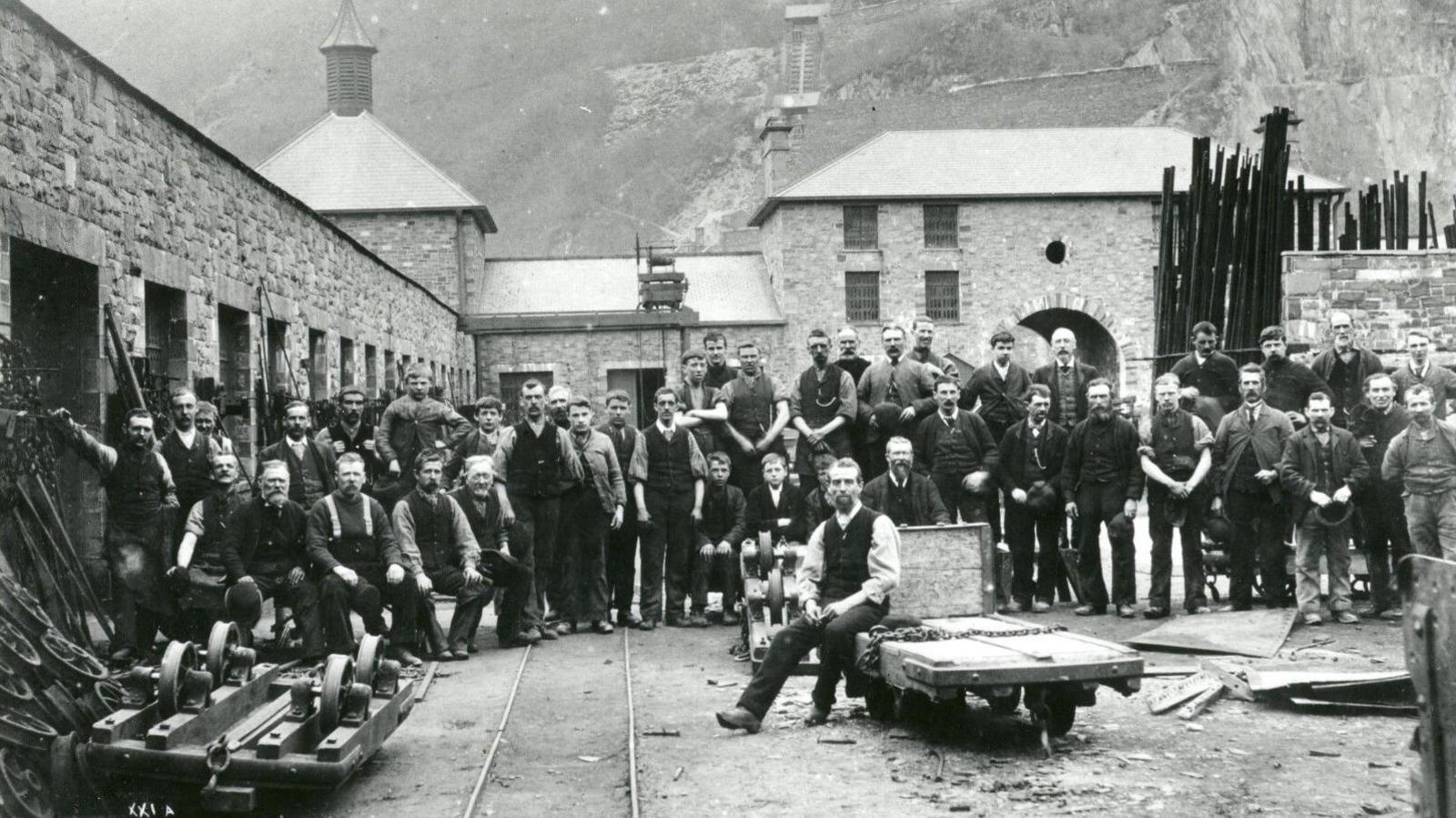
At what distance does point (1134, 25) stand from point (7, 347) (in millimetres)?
69234

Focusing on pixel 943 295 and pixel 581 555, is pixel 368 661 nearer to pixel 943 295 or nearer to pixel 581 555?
pixel 581 555

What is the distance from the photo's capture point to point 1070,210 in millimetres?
38844

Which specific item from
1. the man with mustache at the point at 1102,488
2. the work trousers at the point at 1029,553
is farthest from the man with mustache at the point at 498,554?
the man with mustache at the point at 1102,488

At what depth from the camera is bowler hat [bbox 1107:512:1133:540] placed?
→ 10633 mm

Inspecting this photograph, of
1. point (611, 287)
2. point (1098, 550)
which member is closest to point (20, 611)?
point (1098, 550)

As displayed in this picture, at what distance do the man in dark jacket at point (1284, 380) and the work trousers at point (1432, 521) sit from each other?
158cm

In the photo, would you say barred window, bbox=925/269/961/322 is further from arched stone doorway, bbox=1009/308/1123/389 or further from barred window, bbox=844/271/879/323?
arched stone doorway, bbox=1009/308/1123/389

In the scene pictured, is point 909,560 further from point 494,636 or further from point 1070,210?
point 1070,210

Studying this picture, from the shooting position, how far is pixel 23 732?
223 inches

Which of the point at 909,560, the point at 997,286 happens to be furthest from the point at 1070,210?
the point at 909,560

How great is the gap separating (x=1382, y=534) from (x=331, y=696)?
792 cm

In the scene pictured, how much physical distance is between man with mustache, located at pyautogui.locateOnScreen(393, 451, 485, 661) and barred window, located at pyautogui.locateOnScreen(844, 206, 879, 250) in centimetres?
2960

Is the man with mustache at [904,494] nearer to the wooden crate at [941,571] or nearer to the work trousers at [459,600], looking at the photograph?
the wooden crate at [941,571]

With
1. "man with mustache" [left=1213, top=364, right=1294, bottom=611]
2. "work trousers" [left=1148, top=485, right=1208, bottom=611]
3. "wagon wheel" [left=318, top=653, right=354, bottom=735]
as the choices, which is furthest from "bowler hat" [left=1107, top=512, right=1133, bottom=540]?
"wagon wheel" [left=318, top=653, right=354, bottom=735]
